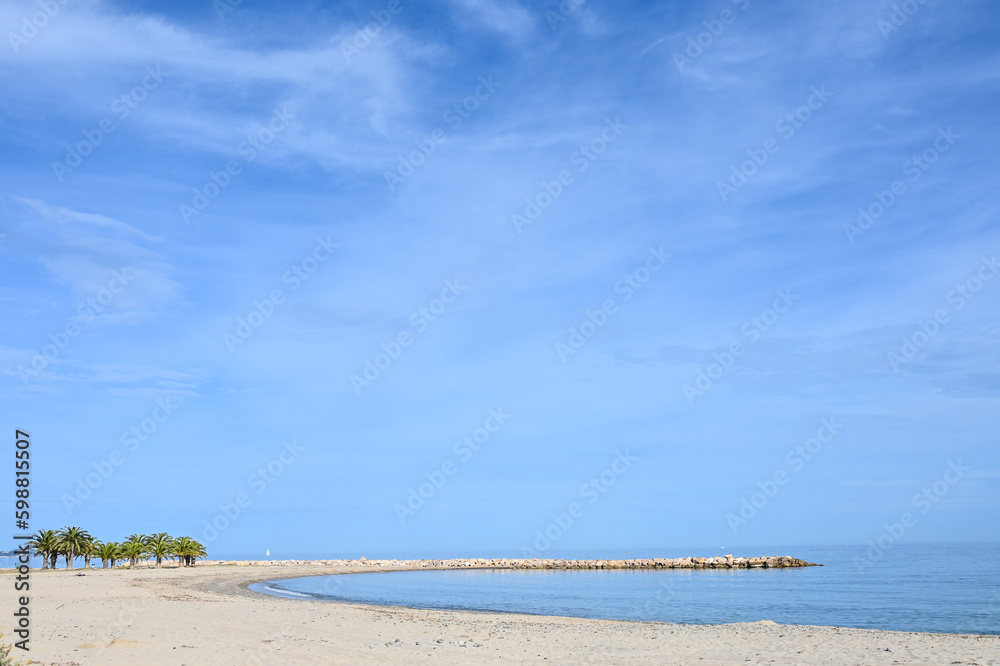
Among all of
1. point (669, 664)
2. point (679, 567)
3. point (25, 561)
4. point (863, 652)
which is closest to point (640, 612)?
point (863, 652)

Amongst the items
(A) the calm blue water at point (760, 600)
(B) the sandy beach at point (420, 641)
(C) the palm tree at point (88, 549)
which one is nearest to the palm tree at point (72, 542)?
(C) the palm tree at point (88, 549)

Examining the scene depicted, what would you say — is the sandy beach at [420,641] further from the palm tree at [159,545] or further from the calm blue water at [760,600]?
the palm tree at [159,545]

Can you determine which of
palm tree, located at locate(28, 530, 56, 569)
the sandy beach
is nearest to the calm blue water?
the sandy beach

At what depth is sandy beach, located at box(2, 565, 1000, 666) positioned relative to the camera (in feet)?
63.0

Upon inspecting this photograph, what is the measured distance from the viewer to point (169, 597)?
4141 cm

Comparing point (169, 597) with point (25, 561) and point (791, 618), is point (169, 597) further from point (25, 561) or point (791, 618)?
point (791, 618)

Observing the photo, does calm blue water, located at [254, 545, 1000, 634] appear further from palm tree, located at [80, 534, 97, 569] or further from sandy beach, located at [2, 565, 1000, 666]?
palm tree, located at [80, 534, 97, 569]

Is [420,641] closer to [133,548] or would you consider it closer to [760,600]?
[760,600]

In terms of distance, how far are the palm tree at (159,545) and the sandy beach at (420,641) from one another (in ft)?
259

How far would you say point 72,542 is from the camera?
9100 cm

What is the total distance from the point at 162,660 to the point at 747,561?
362ft

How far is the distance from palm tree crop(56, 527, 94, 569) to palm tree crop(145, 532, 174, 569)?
11959mm

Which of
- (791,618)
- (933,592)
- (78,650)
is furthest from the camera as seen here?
(933,592)

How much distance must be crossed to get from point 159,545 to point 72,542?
1597 centimetres
